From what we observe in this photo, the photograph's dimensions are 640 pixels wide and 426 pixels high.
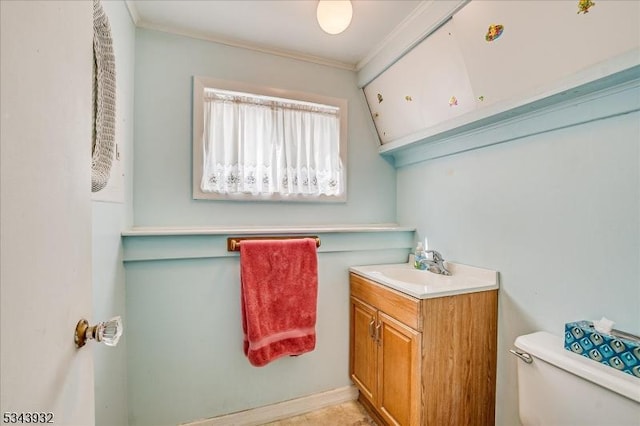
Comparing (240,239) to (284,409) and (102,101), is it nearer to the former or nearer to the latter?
(102,101)

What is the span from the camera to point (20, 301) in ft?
1.20

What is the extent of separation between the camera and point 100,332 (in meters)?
0.54

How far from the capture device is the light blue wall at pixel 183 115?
4.99 feet

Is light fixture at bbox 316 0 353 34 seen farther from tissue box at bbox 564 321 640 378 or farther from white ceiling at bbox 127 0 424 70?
tissue box at bbox 564 321 640 378

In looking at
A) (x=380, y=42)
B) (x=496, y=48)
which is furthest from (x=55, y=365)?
(x=380, y=42)

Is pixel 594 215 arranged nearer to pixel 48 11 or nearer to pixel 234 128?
pixel 48 11

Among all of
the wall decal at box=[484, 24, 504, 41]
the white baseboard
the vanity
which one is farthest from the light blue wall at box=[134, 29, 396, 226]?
the white baseboard

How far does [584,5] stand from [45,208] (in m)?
1.55

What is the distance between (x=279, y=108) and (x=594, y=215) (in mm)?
1657

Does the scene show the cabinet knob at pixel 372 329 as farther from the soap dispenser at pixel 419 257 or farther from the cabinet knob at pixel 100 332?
the cabinet knob at pixel 100 332

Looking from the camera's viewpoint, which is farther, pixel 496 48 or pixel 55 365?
pixel 496 48

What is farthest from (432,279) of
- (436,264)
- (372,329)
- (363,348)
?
(363,348)

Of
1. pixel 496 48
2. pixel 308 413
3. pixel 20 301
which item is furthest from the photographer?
pixel 308 413

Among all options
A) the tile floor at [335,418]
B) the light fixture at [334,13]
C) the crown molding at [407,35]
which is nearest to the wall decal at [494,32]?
the crown molding at [407,35]
